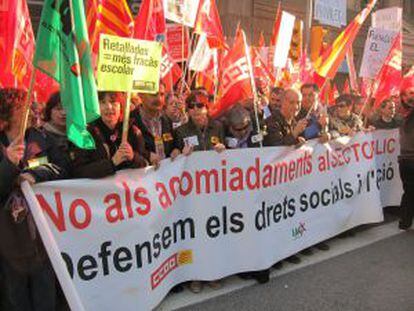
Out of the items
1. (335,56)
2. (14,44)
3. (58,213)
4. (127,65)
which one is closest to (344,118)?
(335,56)

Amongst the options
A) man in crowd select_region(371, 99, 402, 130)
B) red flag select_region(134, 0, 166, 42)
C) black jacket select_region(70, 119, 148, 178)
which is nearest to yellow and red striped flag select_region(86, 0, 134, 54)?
red flag select_region(134, 0, 166, 42)

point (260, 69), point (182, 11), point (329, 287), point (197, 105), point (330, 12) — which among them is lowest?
point (329, 287)

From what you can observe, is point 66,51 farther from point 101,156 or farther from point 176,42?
point 176,42

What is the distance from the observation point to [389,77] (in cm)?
660

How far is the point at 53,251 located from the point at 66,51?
1127 millimetres

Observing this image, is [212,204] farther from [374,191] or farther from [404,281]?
[374,191]

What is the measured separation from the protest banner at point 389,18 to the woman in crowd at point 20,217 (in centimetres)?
603

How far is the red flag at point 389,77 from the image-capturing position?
21.4 feet

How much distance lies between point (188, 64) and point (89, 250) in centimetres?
380

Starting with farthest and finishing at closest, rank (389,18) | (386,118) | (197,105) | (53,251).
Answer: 1. (389,18)
2. (386,118)
3. (197,105)
4. (53,251)

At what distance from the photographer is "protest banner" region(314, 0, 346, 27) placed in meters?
7.93

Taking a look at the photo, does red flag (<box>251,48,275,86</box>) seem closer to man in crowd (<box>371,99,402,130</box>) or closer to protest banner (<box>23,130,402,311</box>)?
man in crowd (<box>371,99,402,130</box>)

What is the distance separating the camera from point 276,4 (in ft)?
Answer: 49.8

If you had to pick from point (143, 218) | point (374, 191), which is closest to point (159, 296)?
point (143, 218)
